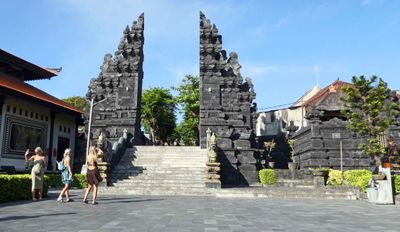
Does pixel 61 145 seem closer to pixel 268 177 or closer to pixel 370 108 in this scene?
pixel 268 177

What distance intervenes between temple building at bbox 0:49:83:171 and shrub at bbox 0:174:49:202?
32.6 ft

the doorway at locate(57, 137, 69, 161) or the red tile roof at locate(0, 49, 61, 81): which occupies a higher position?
the red tile roof at locate(0, 49, 61, 81)

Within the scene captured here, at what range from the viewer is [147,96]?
158 feet

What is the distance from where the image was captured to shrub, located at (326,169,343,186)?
1878cm

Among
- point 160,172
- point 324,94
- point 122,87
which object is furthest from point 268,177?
point 324,94

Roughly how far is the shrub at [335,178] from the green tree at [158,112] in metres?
31.6

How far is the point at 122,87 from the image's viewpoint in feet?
96.0

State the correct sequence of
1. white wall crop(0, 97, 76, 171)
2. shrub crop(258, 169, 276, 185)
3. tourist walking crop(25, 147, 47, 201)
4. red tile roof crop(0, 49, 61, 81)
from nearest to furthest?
tourist walking crop(25, 147, 47, 201), white wall crop(0, 97, 76, 171), shrub crop(258, 169, 276, 185), red tile roof crop(0, 49, 61, 81)

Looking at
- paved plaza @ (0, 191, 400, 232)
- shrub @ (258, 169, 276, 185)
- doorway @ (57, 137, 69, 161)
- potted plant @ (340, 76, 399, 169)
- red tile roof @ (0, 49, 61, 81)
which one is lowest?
paved plaza @ (0, 191, 400, 232)

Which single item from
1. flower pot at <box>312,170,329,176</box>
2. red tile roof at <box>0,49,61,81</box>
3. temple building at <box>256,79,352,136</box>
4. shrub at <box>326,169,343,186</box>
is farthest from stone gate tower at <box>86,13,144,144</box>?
temple building at <box>256,79,352,136</box>

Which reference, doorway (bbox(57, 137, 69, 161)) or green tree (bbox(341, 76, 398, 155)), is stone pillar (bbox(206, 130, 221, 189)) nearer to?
green tree (bbox(341, 76, 398, 155))

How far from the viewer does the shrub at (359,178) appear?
1536cm

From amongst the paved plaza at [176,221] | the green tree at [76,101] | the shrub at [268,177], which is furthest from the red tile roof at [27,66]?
the green tree at [76,101]

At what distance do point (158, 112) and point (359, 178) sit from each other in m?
36.0
